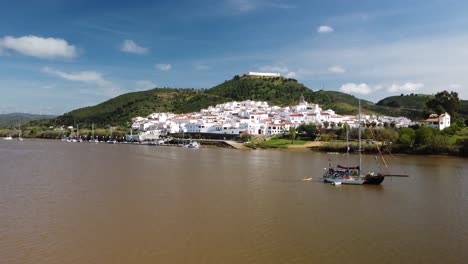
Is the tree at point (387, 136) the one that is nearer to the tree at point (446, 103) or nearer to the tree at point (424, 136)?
the tree at point (424, 136)

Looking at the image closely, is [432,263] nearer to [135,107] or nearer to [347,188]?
[347,188]

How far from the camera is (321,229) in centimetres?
1669

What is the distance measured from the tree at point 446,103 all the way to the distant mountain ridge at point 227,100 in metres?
39.2

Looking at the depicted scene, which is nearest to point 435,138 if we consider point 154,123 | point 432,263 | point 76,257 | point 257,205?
point 257,205

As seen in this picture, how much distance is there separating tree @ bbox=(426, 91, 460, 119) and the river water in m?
56.1

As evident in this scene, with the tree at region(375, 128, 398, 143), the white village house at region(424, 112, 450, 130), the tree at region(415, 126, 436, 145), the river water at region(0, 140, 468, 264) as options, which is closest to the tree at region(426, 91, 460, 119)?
the white village house at region(424, 112, 450, 130)

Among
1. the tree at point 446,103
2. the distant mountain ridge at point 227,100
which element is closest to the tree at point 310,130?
the tree at point 446,103

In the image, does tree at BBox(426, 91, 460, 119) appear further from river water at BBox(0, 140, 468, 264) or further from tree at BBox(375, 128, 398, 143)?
river water at BBox(0, 140, 468, 264)

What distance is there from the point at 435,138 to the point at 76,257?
53.9 meters

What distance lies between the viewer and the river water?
13625 mm

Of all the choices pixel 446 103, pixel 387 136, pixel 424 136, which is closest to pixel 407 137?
pixel 424 136

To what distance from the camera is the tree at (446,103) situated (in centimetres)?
7962

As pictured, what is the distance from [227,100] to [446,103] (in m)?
85.1

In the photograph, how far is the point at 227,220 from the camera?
1788cm
